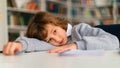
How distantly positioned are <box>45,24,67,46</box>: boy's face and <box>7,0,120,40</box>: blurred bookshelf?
2596 mm

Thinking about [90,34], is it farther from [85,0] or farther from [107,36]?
[85,0]

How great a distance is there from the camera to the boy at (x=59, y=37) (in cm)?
120

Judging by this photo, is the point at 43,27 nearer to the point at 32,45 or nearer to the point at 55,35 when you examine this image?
the point at 55,35

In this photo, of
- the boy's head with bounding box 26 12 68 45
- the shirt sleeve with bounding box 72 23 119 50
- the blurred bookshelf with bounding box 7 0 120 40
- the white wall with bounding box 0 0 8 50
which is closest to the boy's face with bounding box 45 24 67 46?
the boy's head with bounding box 26 12 68 45

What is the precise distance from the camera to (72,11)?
5.05m

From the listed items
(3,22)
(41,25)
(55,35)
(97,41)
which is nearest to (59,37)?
(55,35)

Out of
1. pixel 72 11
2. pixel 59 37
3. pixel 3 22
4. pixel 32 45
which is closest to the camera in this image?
pixel 32 45

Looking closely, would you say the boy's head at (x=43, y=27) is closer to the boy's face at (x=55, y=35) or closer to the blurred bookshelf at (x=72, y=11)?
the boy's face at (x=55, y=35)

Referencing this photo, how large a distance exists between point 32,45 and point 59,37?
0.66 feet

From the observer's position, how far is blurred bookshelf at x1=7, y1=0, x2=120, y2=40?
413cm

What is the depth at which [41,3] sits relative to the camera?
443 centimetres

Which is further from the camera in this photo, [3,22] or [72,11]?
[72,11]

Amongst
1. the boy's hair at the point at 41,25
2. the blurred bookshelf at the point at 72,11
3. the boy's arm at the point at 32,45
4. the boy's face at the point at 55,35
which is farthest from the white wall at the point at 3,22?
the boy's arm at the point at 32,45

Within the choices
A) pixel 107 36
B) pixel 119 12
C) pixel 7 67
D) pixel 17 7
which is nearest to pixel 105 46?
pixel 107 36
